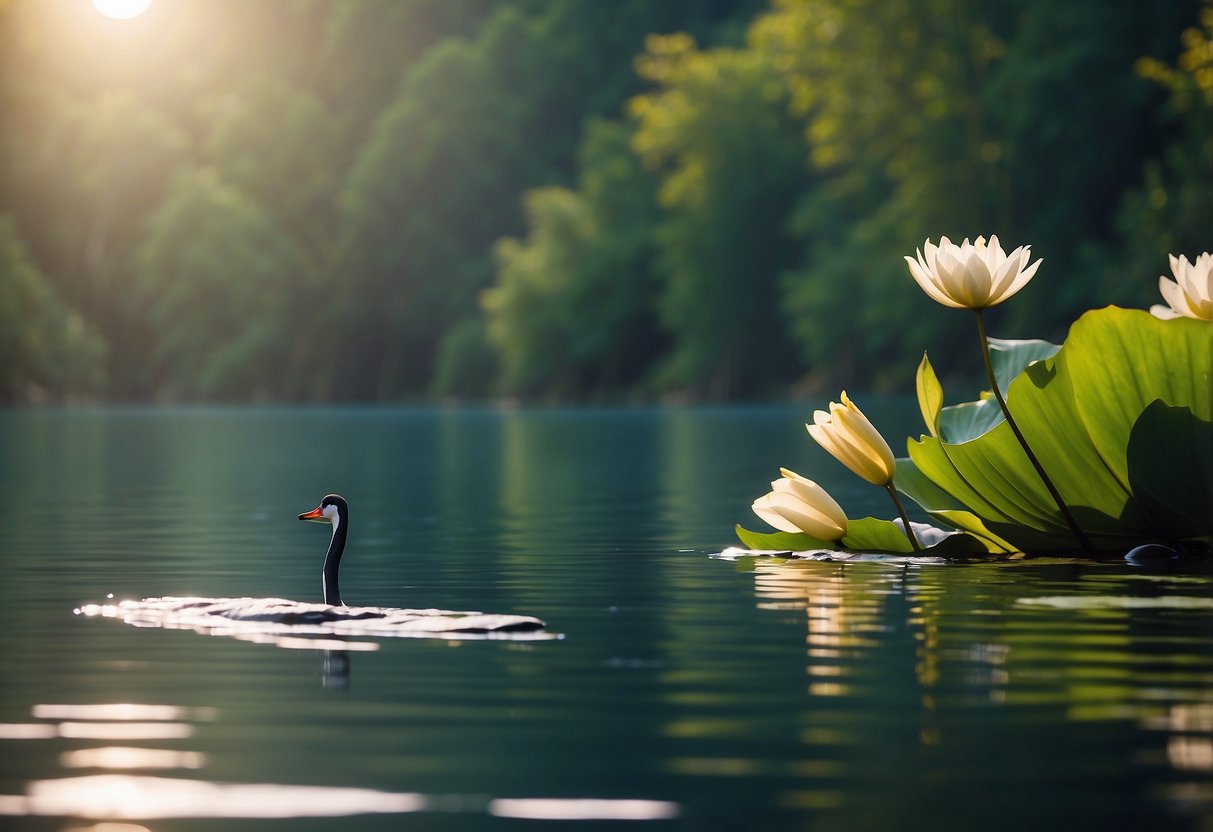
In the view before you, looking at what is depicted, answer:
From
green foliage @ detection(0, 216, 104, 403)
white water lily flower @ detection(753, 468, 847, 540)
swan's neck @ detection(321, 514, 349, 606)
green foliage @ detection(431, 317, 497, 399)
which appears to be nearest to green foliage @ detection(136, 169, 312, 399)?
green foliage @ detection(431, 317, 497, 399)

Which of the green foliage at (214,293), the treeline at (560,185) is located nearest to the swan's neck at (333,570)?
the treeline at (560,185)

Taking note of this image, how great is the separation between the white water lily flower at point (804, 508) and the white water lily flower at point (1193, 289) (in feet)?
6.95

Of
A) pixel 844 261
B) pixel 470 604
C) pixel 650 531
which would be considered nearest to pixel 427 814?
pixel 470 604

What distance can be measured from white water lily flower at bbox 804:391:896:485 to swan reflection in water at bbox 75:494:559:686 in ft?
7.67

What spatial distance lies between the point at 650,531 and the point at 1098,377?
507 cm

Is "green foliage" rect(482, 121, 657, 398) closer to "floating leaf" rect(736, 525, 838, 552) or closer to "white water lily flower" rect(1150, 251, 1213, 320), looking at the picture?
"floating leaf" rect(736, 525, 838, 552)

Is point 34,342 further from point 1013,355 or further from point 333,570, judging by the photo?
point 333,570

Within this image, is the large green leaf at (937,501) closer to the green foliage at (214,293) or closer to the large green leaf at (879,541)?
the large green leaf at (879,541)

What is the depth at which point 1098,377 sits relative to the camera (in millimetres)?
10242

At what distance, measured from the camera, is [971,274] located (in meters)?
9.60

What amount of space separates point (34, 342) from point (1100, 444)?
5276 centimetres

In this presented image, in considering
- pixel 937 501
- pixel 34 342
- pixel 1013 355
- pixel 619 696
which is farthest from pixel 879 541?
pixel 34 342

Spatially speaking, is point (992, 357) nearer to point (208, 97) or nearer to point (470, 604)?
point (470, 604)

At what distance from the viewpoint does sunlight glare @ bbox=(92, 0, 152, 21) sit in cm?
10319
